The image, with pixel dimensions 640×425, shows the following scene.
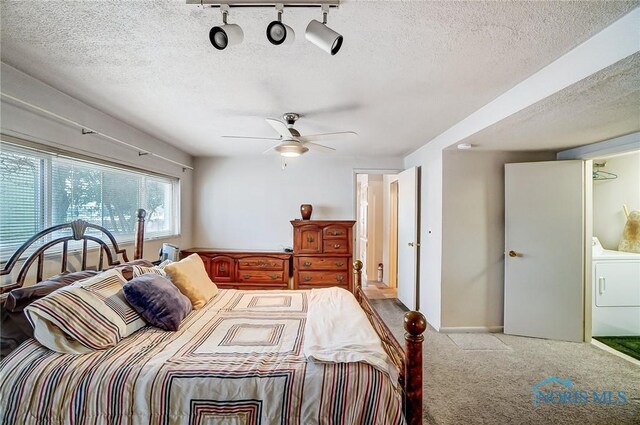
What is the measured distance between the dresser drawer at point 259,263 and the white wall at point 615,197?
420cm

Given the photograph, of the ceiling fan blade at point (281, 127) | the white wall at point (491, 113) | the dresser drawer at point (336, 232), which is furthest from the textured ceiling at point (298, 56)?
the dresser drawer at point (336, 232)

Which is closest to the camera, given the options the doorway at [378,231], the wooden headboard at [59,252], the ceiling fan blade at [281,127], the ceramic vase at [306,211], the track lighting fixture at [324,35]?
the track lighting fixture at [324,35]

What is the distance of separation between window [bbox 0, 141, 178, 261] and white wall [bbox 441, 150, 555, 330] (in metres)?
3.52

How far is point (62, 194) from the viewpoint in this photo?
208 centimetres

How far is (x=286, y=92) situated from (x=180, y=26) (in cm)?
81

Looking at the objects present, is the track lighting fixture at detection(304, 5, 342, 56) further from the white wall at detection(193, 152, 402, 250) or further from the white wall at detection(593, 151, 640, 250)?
the white wall at detection(593, 151, 640, 250)

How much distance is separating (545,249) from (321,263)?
265 centimetres

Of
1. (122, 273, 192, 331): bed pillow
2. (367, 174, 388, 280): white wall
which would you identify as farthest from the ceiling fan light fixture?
(367, 174, 388, 280): white wall

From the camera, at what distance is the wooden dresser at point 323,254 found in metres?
3.79

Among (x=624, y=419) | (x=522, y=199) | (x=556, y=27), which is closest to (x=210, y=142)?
(x=556, y=27)

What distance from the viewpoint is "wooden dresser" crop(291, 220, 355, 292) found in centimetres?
379

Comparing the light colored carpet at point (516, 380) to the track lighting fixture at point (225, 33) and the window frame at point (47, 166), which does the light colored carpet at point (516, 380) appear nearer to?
the track lighting fixture at point (225, 33)

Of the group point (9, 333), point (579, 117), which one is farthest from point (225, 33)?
point (579, 117)

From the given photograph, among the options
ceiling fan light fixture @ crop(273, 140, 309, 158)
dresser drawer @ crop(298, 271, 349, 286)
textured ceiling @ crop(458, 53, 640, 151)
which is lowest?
dresser drawer @ crop(298, 271, 349, 286)
